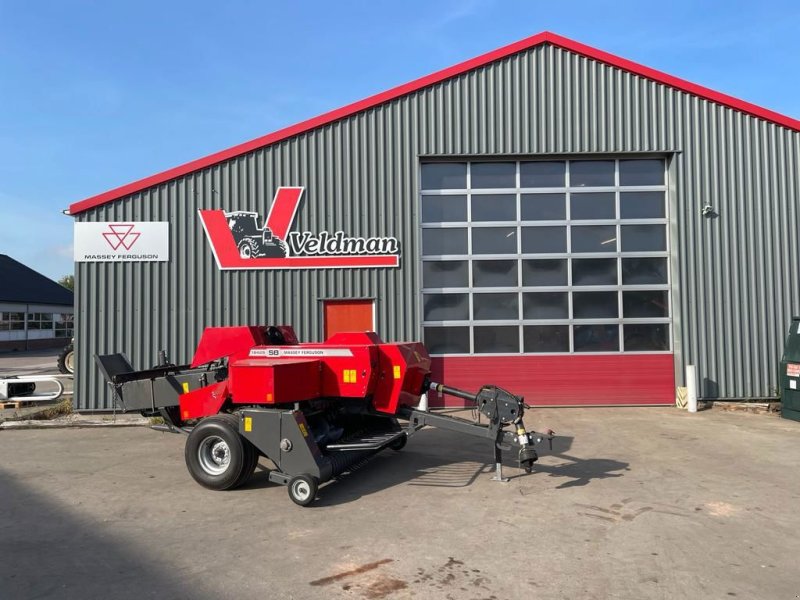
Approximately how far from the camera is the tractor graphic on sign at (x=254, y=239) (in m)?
11.5

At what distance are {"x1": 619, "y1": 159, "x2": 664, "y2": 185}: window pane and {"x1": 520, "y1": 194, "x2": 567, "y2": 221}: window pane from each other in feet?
4.49

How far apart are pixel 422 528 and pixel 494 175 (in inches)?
340

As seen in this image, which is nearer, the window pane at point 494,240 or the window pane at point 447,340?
the window pane at point 447,340

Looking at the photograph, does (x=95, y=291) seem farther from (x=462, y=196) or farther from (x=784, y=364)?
(x=784, y=364)

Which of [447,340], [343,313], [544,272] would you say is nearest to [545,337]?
[544,272]

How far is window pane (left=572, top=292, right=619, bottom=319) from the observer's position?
1172 cm

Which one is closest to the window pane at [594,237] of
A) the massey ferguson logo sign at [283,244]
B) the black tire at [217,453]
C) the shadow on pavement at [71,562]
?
the massey ferguson logo sign at [283,244]

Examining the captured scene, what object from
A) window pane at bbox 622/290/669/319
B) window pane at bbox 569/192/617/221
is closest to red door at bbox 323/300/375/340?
window pane at bbox 569/192/617/221

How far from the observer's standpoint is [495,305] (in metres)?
11.8

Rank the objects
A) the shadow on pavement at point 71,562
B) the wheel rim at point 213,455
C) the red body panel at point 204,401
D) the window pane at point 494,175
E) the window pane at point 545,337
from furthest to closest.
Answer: the window pane at point 494,175
the window pane at point 545,337
the red body panel at point 204,401
the wheel rim at point 213,455
the shadow on pavement at point 71,562

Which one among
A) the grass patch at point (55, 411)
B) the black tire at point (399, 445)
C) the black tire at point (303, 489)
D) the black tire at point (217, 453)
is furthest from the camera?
the grass patch at point (55, 411)

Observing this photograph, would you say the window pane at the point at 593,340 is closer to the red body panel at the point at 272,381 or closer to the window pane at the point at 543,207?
the window pane at the point at 543,207

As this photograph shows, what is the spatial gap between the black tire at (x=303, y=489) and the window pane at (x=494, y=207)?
7.72m

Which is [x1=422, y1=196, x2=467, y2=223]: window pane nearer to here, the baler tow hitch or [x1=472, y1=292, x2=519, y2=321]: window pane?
[x1=472, y1=292, x2=519, y2=321]: window pane
